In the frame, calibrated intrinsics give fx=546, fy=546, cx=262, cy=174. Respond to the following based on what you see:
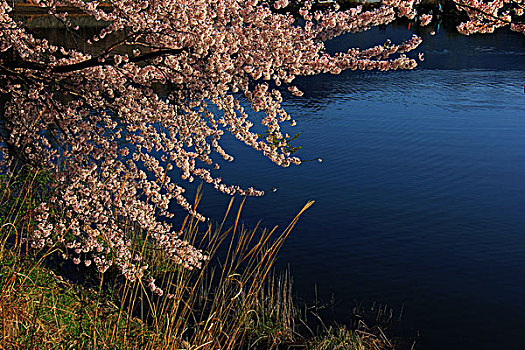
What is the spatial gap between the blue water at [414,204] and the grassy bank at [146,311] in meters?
1.15

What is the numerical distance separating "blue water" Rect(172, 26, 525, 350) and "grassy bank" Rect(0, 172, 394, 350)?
1.15 metres

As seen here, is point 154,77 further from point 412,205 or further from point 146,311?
point 412,205

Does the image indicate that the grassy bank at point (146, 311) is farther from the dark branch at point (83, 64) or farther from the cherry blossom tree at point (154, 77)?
the dark branch at point (83, 64)

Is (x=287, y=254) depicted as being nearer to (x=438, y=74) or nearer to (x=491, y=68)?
(x=438, y=74)

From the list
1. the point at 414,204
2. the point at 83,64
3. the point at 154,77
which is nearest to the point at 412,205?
the point at 414,204

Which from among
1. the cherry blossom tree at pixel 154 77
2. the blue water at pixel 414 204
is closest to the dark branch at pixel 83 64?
the cherry blossom tree at pixel 154 77

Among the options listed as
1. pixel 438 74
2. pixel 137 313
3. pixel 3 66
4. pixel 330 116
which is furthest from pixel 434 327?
pixel 438 74

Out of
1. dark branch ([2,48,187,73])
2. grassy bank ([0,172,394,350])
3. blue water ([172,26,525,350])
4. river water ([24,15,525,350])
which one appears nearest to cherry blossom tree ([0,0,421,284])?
dark branch ([2,48,187,73])

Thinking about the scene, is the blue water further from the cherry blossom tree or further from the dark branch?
the dark branch

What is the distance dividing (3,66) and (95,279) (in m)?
4.83

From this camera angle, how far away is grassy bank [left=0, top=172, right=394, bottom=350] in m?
4.51

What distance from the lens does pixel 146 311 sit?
7.92 m

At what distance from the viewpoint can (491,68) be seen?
2733 centimetres

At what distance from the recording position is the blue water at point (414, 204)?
8680 millimetres
